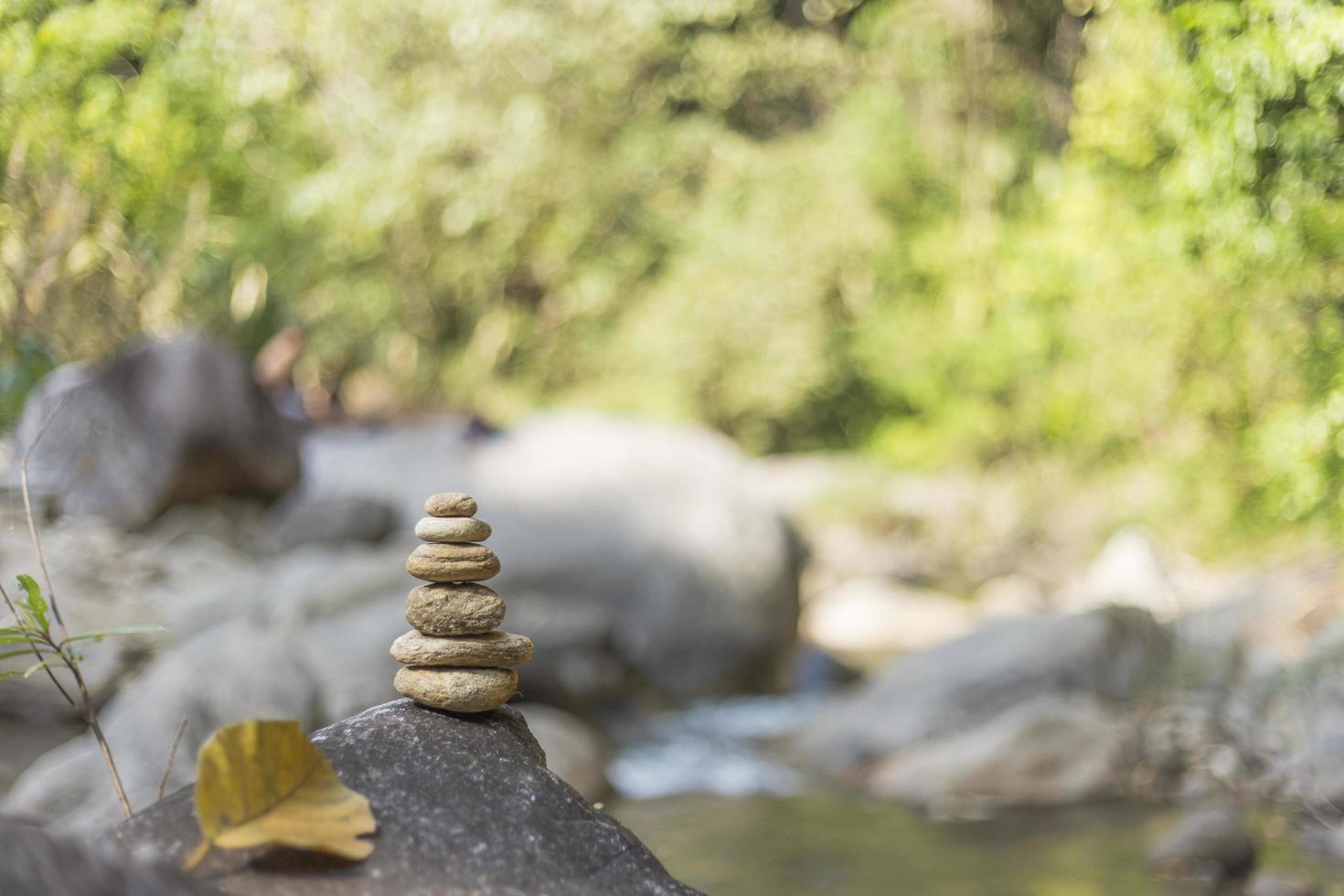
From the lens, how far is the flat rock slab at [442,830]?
1.62 m

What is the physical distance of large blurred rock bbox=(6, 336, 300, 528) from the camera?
5754 mm

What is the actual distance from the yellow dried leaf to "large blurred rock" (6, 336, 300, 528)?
168 inches

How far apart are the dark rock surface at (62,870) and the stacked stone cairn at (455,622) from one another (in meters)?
0.67

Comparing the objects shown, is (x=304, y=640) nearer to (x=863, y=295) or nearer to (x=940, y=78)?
(x=863, y=295)

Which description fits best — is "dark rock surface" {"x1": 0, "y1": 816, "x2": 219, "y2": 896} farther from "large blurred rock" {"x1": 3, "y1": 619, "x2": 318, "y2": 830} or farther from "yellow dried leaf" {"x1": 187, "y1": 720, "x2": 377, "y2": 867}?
"large blurred rock" {"x1": 3, "y1": 619, "x2": 318, "y2": 830}

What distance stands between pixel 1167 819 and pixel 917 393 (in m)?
6.38

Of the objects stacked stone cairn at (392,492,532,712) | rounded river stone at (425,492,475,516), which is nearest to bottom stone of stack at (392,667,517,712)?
stacked stone cairn at (392,492,532,712)

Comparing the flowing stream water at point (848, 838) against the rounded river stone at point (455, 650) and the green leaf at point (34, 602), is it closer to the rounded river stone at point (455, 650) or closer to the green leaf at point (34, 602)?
the rounded river stone at point (455, 650)

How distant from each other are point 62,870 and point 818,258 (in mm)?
10531

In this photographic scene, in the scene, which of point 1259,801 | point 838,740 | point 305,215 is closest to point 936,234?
point 305,215

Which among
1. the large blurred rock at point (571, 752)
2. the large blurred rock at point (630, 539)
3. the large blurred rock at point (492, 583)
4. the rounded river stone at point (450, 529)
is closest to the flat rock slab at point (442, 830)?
the rounded river stone at point (450, 529)

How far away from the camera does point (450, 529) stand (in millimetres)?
2086

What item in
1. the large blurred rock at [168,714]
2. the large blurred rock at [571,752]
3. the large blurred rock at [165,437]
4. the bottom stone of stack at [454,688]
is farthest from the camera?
the large blurred rock at [165,437]

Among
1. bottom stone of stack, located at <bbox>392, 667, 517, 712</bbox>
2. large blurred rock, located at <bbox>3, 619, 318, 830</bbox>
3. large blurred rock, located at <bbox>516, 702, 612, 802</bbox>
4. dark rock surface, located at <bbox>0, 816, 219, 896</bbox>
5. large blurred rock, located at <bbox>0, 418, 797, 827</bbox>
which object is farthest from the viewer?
large blurred rock, located at <bbox>516, 702, 612, 802</bbox>
